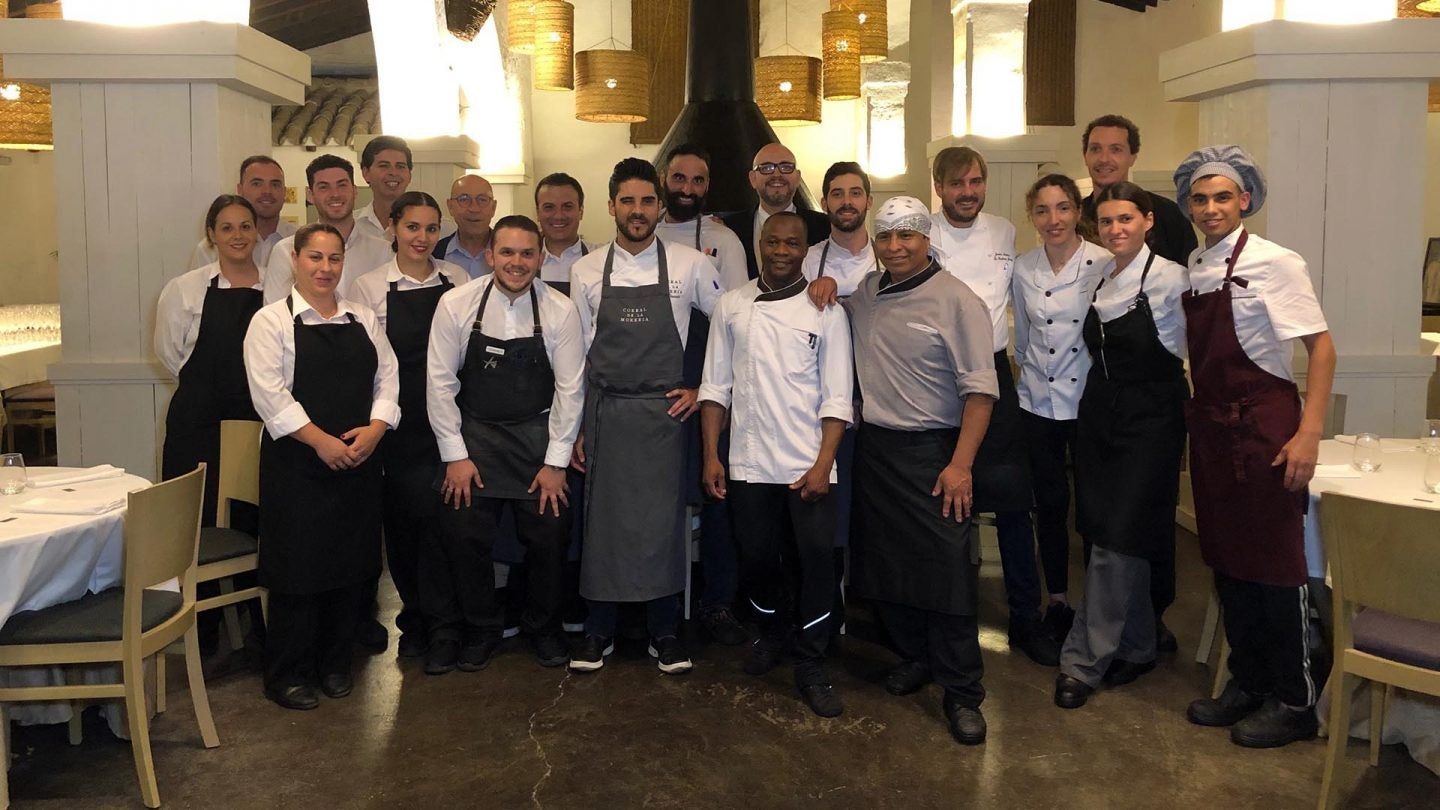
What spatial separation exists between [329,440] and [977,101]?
3.81 meters

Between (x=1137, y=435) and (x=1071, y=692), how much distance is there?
757 millimetres

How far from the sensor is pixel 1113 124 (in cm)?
399

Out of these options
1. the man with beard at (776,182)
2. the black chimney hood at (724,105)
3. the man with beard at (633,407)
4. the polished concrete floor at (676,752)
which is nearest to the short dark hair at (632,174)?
the man with beard at (633,407)

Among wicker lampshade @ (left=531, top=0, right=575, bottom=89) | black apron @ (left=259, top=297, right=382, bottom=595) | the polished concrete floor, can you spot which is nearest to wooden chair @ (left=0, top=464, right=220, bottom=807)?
the polished concrete floor

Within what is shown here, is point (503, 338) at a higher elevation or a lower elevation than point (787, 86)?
lower

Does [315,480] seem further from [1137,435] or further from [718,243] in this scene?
[1137,435]

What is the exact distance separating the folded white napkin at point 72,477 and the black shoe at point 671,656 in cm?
165

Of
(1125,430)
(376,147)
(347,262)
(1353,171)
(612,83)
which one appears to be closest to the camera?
(1125,430)

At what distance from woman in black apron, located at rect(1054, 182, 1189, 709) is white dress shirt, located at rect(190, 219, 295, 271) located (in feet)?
8.42

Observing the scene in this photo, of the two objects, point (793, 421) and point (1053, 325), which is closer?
point (793, 421)

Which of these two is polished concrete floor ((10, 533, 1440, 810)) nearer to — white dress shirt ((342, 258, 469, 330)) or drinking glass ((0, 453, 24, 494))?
drinking glass ((0, 453, 24, 494))

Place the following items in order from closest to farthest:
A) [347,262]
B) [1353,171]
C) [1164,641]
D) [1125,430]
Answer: [1125,430] < [1164,641] < [1353,171] < [347,262]

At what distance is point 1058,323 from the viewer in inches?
145

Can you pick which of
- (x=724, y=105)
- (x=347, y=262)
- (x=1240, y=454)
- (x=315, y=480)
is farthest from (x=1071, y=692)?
(x=724, y=105)
